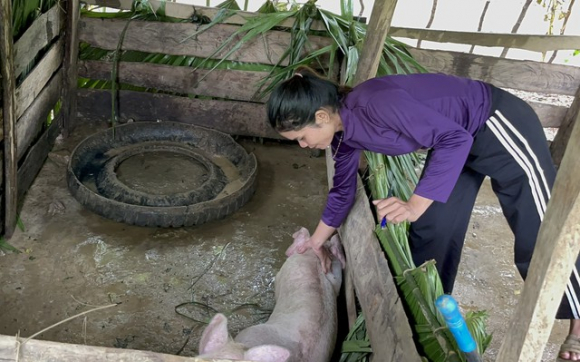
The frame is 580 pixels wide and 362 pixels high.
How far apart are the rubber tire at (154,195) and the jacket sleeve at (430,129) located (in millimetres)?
2047

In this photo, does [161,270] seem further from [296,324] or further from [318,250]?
[296,324]

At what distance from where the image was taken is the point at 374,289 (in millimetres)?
2562

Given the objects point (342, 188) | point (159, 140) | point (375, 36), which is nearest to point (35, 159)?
point (159, 140)

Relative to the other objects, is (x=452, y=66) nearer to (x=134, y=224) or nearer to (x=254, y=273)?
(x=254, y=273)

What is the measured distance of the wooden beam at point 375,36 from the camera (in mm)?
3404

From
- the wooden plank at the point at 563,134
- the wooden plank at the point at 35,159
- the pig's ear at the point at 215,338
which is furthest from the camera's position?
the wooden plank at the point at 563,134

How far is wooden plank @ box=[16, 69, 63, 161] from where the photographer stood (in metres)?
3.84

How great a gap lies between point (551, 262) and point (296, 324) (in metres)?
1.55

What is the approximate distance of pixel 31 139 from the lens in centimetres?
407

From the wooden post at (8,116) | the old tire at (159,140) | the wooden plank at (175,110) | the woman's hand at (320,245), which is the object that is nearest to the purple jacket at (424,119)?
the woman's hand at (320,245)

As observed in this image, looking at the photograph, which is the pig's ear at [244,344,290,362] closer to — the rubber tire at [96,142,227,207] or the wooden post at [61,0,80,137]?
the rubber tire at [96,142,227,207]

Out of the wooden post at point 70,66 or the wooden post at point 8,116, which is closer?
the wooden post at point 8,116

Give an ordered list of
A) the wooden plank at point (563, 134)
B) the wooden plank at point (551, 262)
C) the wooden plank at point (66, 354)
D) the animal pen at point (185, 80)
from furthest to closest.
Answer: the wooden plank at point (563, 134), the animal pen at point (185, 80), the wooden plank at point (66, 354), the wooden plank at point (551, 262)

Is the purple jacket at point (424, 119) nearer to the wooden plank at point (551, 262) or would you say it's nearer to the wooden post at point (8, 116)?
the wooden plank at point (551, 262)
